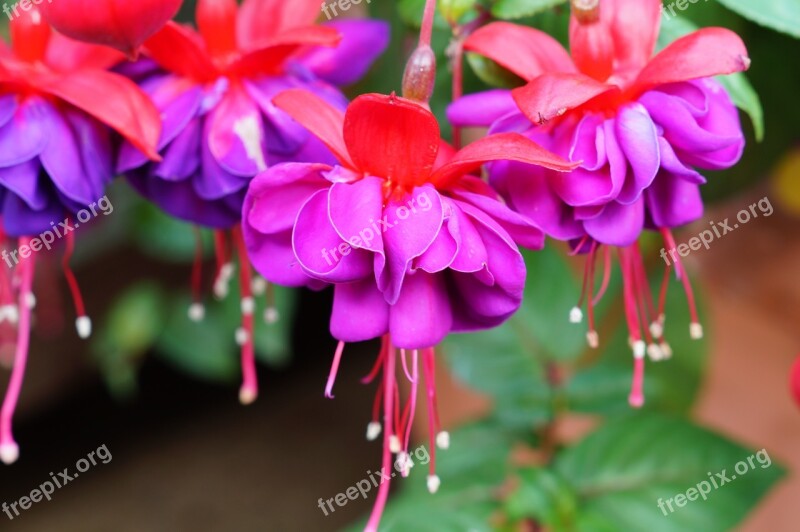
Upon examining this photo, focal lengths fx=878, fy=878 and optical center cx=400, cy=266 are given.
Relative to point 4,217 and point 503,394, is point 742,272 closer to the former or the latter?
point 503,394

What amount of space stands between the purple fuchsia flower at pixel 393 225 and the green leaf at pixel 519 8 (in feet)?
0.38

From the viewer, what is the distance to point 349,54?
0.57 m

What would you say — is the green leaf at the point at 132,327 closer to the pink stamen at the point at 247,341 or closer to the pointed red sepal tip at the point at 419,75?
the pink stamen at the point at 247,341

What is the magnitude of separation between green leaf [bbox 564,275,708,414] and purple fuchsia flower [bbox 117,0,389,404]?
438 mm

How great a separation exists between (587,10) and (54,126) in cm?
30

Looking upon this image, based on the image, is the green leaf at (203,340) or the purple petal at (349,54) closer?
the purple petal at (349,54)

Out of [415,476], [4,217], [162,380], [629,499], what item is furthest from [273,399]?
[4,217]

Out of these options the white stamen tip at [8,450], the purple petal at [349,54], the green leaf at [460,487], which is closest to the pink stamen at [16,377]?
the white stamen tip at [8,450]

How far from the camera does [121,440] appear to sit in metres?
1.53

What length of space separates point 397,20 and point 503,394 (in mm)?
376

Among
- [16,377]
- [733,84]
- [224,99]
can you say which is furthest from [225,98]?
[733,84]

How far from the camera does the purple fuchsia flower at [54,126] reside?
48 cm

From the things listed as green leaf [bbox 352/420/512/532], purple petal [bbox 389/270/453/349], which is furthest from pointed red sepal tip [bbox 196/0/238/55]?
green leaf [bbox 352/420/512/532]

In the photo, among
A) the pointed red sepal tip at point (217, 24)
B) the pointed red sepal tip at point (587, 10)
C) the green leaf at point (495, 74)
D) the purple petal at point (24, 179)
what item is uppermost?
the pointed red sepal tip at point (587, 10)
